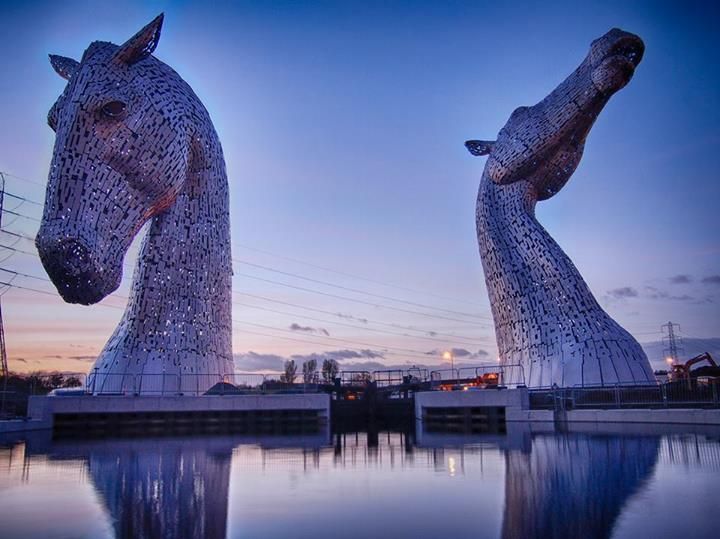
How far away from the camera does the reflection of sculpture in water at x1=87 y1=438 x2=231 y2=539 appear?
5.25 meters

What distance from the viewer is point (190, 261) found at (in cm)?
2072

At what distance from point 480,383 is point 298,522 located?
72.6ft

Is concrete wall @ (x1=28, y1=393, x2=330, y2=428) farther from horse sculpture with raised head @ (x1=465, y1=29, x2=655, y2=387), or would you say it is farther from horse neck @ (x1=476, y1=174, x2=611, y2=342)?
horse neck @ (x1=476, y1=174, x2=611, y2=342)

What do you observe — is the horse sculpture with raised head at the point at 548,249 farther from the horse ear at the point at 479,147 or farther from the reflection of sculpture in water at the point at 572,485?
the reflection of sculpture in water at the point at 572,485

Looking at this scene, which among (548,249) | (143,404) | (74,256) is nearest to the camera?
(74,256)

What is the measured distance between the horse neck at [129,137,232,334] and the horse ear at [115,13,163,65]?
14.1 ft

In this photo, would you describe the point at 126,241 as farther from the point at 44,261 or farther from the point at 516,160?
the point at 516,160

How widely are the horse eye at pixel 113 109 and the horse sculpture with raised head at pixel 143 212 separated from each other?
3cm

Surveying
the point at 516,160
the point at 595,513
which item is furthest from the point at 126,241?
the point at 595,513

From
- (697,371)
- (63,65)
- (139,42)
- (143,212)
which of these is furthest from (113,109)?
(697,371)

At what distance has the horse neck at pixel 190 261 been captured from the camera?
19953mm

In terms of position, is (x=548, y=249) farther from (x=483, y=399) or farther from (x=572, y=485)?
(x=572, y=485)

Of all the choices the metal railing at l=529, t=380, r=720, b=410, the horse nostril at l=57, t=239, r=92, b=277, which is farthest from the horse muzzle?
the metal railing at l=529, t=380, r=720, b=410

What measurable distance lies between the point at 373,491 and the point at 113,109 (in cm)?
1361
